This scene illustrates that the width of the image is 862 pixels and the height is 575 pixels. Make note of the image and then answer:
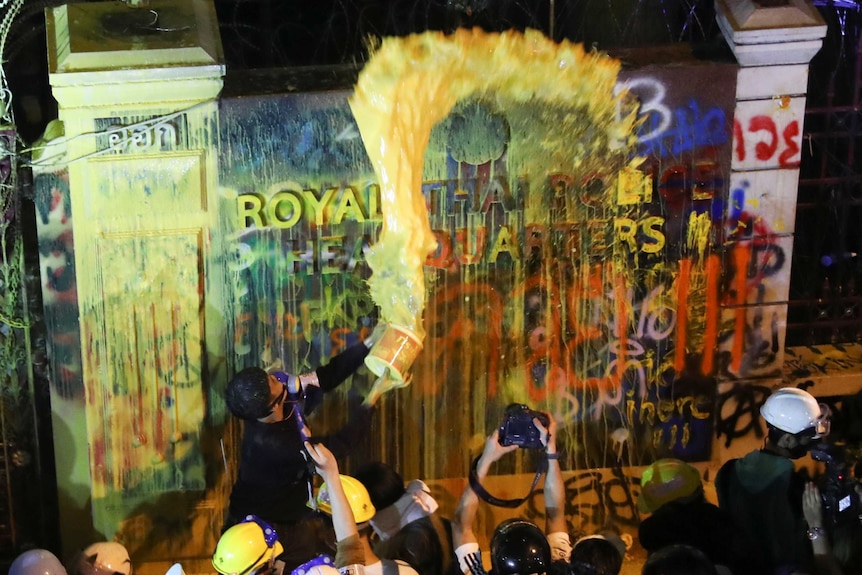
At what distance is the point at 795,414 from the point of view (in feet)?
19.8

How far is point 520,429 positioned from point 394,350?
3.89ft

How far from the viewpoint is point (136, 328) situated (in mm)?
7215

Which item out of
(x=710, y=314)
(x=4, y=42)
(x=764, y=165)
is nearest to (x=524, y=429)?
(x=710, y=314)

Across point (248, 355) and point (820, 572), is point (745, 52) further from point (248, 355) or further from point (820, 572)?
point (248, 355)

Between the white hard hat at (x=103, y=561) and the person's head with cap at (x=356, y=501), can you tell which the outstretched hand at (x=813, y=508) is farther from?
the white hard hat at (x=103, y=561)

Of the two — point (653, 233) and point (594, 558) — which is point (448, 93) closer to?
point (653, 233)

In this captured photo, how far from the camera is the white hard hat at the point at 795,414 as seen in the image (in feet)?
19.8

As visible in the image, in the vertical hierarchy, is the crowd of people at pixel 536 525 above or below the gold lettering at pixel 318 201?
below

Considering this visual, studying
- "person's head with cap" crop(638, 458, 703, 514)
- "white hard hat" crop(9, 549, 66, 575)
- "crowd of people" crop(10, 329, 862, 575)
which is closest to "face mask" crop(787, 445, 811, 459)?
"crowd of people" crop(10, 329, 862, 575)

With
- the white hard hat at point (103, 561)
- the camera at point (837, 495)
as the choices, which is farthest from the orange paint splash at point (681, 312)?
the white hard hat at point (103, 561)

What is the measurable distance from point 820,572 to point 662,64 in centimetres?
298

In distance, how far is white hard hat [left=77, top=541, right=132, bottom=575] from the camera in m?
6.13

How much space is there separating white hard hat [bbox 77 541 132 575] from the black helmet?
2.08m

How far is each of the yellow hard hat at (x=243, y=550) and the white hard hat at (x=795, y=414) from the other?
2568 millimetres
